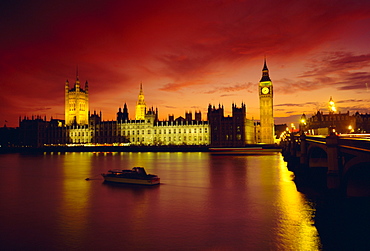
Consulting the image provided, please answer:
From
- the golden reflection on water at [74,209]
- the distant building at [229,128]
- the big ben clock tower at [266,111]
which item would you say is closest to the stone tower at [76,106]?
the distant building at [229,128]

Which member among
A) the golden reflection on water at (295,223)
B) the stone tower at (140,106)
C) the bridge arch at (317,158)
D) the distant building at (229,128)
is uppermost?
the stone tower at (140,106)

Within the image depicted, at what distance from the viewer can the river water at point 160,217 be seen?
1698 centimetres

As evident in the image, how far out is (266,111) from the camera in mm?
131250

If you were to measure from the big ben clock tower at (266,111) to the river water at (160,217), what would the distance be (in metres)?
96.1

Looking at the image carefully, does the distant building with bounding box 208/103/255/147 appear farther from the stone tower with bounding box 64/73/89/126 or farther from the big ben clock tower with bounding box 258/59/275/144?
the stone tower with bounding box 64/73/89/126

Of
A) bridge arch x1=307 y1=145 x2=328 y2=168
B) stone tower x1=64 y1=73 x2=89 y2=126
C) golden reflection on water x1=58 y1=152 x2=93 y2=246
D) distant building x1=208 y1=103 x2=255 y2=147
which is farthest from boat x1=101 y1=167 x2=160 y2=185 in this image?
stone tower x1=64 y1=73 x2=89 y2=126

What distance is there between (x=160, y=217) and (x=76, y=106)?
149348mm

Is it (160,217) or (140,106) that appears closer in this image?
(160,217)

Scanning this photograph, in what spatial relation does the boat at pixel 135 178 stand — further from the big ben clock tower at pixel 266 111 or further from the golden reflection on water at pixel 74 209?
the big ben clock tower at pixel 266 111

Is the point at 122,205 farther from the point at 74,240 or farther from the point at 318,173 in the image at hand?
the point at 318,173

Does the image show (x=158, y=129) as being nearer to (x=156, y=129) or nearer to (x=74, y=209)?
(x=156, y=129)

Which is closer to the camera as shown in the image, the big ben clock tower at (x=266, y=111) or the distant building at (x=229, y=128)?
the distant building at (x=229, y=128)

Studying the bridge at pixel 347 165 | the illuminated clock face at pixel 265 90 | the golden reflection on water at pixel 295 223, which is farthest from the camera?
the illuminated clock face at pixel 265 90

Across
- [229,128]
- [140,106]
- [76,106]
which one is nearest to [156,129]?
[229,128]
